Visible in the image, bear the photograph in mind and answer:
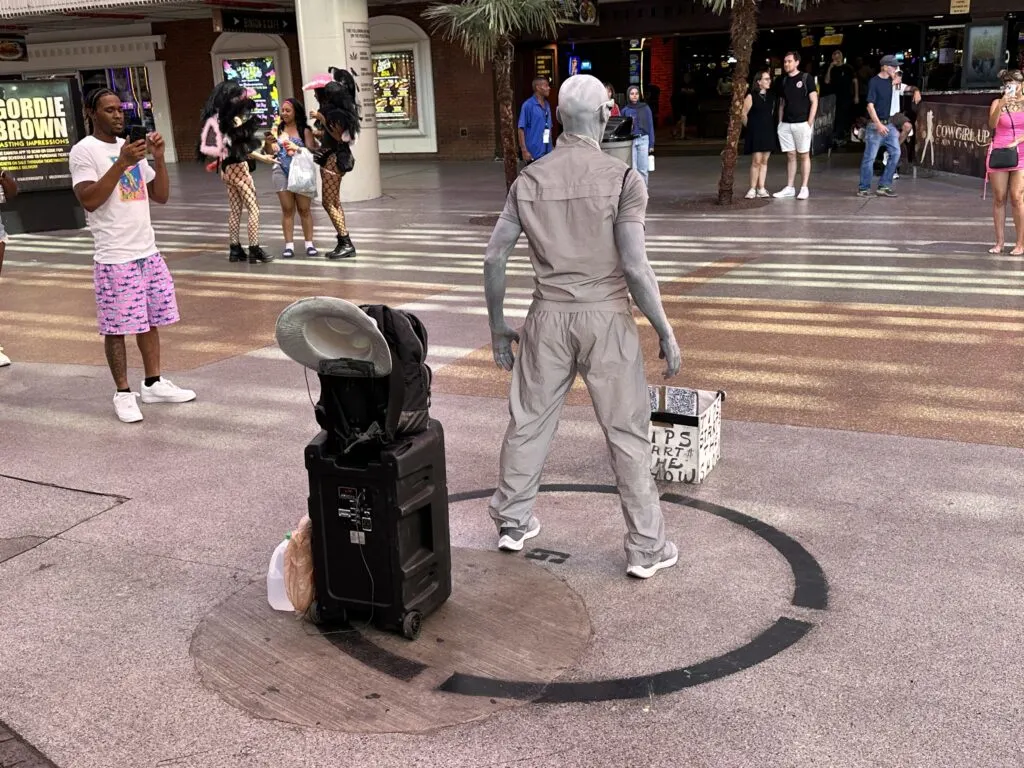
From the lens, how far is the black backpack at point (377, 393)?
351 cm

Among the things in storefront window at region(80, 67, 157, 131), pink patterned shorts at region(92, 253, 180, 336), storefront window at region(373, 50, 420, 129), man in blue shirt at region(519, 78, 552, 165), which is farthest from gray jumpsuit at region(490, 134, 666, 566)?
storefront window at region(80, 67, 157, 131)

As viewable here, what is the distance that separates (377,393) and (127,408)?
345 centimetres

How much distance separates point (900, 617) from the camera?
12.2 feet

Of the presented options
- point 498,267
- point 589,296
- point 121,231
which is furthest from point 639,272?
point 121,231

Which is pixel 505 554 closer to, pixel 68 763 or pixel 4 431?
pixel 68 763

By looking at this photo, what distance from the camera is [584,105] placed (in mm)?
3910

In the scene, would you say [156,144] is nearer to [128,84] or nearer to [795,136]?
[795,136]

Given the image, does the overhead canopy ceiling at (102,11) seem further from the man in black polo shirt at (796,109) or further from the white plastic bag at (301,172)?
the man in black polo shirt at (796,109)

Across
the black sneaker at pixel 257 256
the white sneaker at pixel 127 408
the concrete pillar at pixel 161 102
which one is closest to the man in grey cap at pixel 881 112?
the black sneaker at pixel 257 256

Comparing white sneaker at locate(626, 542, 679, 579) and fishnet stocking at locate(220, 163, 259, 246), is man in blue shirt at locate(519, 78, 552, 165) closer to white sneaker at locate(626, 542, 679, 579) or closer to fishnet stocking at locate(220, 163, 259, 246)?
fishnet stocking at locate(220, 163, 259, 246)

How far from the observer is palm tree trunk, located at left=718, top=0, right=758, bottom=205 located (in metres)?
13.7

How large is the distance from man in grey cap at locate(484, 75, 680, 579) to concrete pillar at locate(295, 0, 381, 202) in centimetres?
1355

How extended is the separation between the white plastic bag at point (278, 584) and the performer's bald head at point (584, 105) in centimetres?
190

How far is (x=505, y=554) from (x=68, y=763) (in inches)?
73.7
